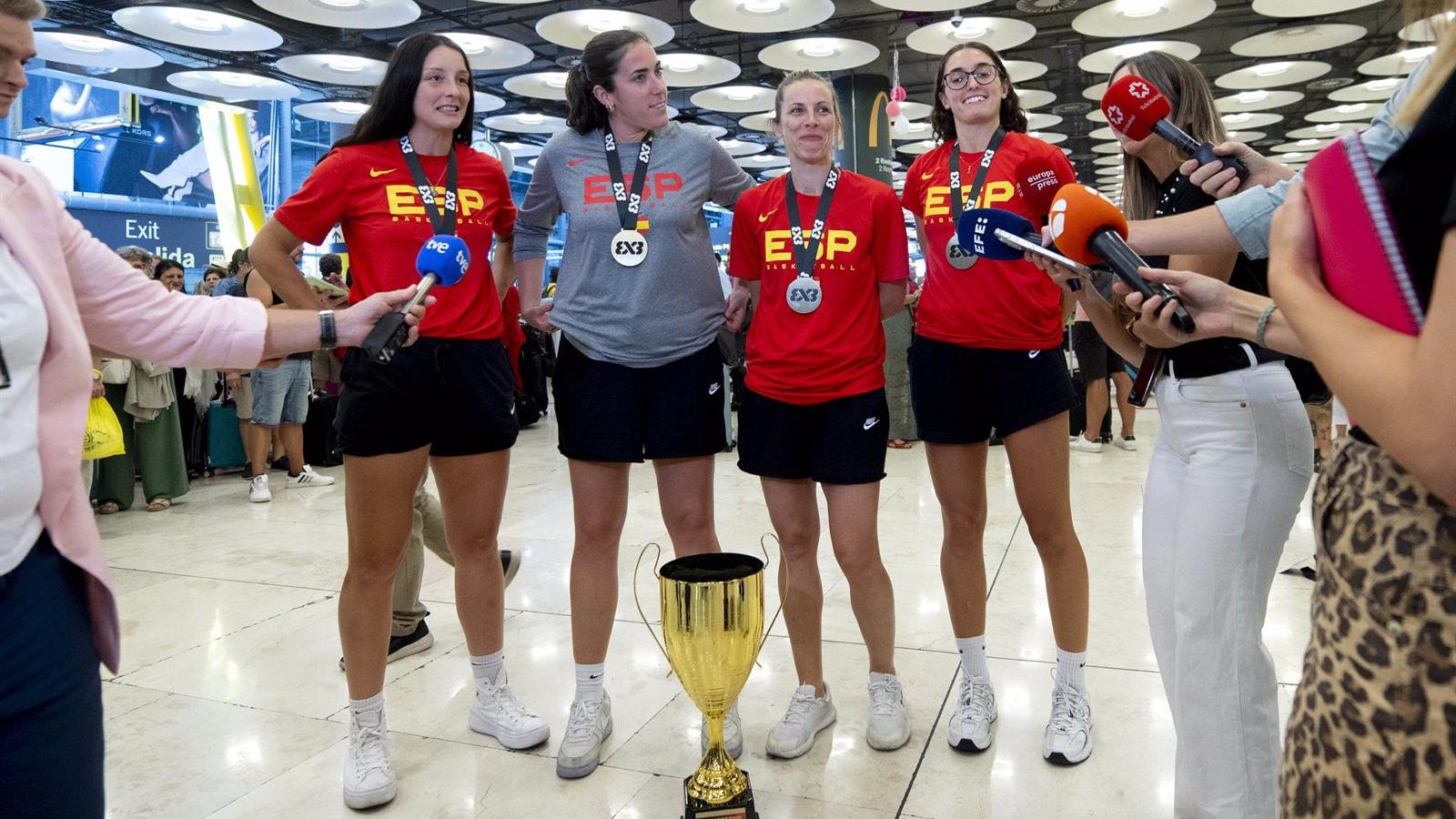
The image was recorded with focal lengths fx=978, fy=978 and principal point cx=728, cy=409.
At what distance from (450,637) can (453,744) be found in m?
0.92

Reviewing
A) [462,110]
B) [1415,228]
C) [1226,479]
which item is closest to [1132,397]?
[1226,479]

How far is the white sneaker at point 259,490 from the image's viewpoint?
6.14 metres

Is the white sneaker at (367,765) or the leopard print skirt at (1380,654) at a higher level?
the leopard print skirt at (1380,654)

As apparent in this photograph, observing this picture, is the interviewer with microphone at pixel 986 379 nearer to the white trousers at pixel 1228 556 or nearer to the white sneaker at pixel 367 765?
the white trousers at pixel 1228 556

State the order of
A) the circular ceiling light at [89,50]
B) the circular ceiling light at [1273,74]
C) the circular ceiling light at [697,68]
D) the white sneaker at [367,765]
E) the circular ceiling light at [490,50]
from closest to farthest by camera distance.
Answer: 1. the white sneaker at [367,765]
2. the circular ceiling light at [89,50]
3. the circular ceiling light at [490,50]
4. the circular ceiling light at [697,68]
5. the circular ceiling light at [1273,74]

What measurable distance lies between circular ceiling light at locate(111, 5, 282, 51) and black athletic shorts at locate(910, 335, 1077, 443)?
737cm

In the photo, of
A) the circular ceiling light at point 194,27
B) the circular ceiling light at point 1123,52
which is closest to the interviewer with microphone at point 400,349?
the circular ceiling light at point 194,27

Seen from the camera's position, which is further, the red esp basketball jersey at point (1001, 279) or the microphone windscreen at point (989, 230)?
the red esp basketball jersey at point (1001, 279)

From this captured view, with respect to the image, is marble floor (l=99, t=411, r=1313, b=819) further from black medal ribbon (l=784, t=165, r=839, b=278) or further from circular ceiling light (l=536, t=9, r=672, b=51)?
circular ceiling light (l=536, t=9, r=672, b=51)

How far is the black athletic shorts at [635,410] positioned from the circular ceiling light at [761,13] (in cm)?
596

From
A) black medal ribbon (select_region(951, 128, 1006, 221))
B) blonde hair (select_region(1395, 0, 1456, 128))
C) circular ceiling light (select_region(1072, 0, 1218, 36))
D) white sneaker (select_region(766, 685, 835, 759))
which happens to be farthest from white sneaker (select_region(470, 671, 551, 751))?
circular ceiling light (select_region(1072, 0, 1218, 36))

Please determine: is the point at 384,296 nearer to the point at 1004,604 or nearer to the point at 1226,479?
the point at 1226,479

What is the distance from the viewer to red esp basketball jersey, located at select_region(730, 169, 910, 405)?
7.95ft

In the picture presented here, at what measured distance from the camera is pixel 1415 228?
2.53ft
